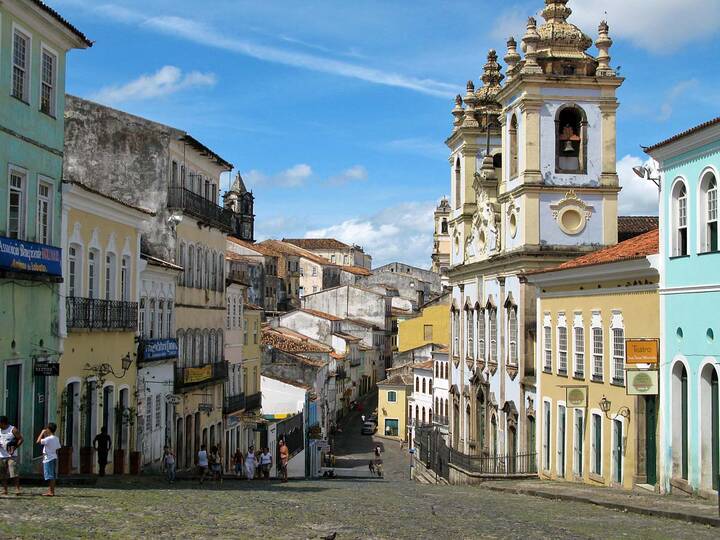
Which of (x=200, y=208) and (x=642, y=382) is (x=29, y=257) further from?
(x=200, y=208)

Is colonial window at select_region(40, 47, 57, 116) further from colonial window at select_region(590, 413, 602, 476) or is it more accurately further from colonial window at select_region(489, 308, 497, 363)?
colonial window at select_region(489, 308, 497, 363)

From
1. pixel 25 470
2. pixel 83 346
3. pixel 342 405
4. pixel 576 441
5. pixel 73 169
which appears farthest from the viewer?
pixel 342 405

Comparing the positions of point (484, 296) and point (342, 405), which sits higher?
point (484, 296)

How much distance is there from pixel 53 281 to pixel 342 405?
69.0 m

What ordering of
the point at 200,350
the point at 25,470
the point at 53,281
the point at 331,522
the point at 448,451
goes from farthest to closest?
the point at 448,451 < the point at 200,350 < the point at 53,281 < the point at 25,470 < the point at 331,522

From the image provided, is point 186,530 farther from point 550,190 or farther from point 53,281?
Answer: point 550,190

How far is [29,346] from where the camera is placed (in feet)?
75.5

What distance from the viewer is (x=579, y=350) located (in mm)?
33438

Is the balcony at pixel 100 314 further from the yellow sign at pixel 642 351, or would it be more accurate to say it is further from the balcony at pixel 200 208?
the yellow sign at pixel 642 351

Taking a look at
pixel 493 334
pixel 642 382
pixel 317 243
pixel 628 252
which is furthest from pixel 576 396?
pixel 317 243

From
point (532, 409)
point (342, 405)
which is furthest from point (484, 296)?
point (342, 405)

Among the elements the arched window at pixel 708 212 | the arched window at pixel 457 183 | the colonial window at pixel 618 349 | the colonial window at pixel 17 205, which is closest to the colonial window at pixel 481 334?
the arched window at pixel 457 183

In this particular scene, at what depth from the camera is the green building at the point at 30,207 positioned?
70.9ft

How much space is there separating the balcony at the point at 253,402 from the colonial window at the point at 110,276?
2062 cm
